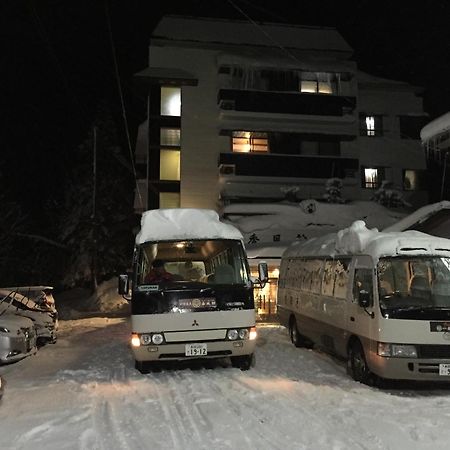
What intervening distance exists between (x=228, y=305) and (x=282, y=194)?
2178cm

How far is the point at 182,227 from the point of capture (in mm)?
10344

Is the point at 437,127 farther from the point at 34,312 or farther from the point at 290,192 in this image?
the point at 290,192

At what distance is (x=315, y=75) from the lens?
32.8 m

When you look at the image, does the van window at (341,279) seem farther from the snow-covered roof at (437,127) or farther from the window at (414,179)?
the window at (414,179)

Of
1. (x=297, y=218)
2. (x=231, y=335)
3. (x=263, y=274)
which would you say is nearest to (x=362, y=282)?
(x=263, y=274)

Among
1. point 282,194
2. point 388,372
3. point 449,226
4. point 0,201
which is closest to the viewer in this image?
point 388,372

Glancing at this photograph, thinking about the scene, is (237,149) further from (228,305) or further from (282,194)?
(228,305)

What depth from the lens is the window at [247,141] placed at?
→ 105 feet

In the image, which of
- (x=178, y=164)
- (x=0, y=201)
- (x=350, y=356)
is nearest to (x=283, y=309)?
(x=350, y=356)

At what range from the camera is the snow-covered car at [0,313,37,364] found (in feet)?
35.4

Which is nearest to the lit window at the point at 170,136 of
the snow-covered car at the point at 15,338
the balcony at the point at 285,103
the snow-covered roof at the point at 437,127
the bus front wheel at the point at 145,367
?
the balcony at the point at 285,103

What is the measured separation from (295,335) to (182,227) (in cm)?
521

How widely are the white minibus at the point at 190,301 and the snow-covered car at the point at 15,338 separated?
9.41 feet

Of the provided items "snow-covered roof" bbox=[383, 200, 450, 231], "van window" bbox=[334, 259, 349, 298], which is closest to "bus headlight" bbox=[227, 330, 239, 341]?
"van window" bbox=[334, 259, 349, 298]
